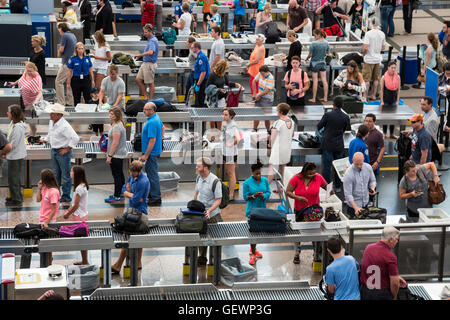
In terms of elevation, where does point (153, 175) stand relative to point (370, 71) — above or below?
below

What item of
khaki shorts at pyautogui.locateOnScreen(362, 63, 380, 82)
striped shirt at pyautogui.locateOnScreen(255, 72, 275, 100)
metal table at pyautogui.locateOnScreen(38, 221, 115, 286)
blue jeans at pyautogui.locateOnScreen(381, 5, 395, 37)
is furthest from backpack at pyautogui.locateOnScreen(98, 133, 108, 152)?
blue jeans at pyautogui.locateOnScreen(381, 5, 395, 37)

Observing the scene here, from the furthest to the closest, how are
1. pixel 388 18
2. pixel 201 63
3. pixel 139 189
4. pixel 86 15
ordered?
pixel 388 18
pixel 86 15
pixel 201 63
pixel 139 189

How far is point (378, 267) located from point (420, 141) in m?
4.72

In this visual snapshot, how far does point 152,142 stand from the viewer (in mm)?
13156

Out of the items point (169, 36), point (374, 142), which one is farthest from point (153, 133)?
point (169, 36)

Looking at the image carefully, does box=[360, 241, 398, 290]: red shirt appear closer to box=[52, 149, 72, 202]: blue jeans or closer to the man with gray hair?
the man with gray hair

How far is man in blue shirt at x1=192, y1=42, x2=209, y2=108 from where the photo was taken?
16.4 metres

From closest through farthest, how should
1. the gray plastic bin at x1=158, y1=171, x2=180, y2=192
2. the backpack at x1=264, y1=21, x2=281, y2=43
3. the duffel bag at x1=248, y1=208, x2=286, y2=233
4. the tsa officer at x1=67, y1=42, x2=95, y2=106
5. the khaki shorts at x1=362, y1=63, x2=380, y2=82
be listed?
the duffel bag at x1=248, y1=208, x2=286, y2=233
the gray plastic bin at x1=158, y1=171, x2=180, y2=192
the tsa officer at x1=67, y1=42, x2=95, y2=106
the khaki shorts at x1=362, y1=63, x2=380, y2=82
the backpack at x1=264, y1=21, x2=281, y2=43

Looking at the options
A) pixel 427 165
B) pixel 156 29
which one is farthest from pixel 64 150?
pixel 156 29

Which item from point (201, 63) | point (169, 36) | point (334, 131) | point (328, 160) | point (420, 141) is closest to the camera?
point (420, 141)

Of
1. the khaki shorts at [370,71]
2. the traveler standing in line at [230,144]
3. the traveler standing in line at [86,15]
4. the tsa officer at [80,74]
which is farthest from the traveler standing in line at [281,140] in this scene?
the traveler standing in line at [86,15]

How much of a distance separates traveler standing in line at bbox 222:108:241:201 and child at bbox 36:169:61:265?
332 cm

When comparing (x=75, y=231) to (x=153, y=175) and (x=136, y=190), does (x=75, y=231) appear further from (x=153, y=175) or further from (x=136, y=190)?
(x=153, y=175)

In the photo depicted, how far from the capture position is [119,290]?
9.52m
